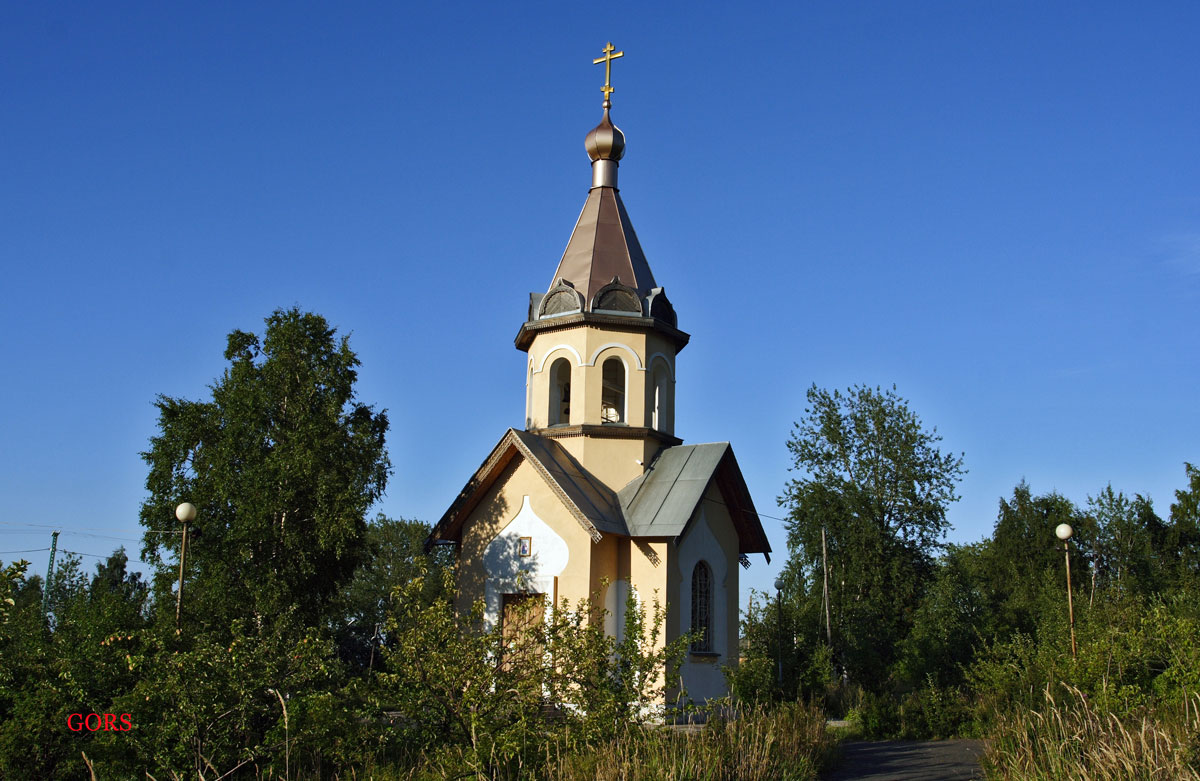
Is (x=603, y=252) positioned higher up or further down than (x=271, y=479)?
higher up

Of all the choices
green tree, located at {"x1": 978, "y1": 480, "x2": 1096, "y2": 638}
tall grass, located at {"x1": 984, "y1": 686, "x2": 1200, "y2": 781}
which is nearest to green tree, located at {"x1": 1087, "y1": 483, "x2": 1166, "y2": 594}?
green tree, located at {"x1": 978, "y1": 480, "x2": 1096, "y2": 638}

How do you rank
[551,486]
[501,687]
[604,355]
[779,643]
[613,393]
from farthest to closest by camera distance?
[779,643] → [613,393] → [604,355] → [551,486] → [501,687]

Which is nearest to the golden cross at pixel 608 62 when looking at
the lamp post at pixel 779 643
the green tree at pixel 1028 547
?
the lamp post at pixel 779 643

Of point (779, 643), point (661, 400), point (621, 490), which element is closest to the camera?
point (621, 490)

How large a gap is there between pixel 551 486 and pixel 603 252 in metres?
5.21

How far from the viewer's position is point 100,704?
10.7 metres

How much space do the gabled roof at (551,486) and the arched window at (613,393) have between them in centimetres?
158

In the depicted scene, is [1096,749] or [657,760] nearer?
[657,760]

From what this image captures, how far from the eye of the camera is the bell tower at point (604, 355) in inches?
761

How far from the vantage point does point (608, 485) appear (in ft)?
62.7

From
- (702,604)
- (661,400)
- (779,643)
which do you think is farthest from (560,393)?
(779,643)

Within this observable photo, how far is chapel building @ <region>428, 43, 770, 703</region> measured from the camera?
58.5ft

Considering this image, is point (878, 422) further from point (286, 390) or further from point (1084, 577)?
point (286, 390)

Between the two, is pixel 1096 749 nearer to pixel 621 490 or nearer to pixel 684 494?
pixel 684 494
